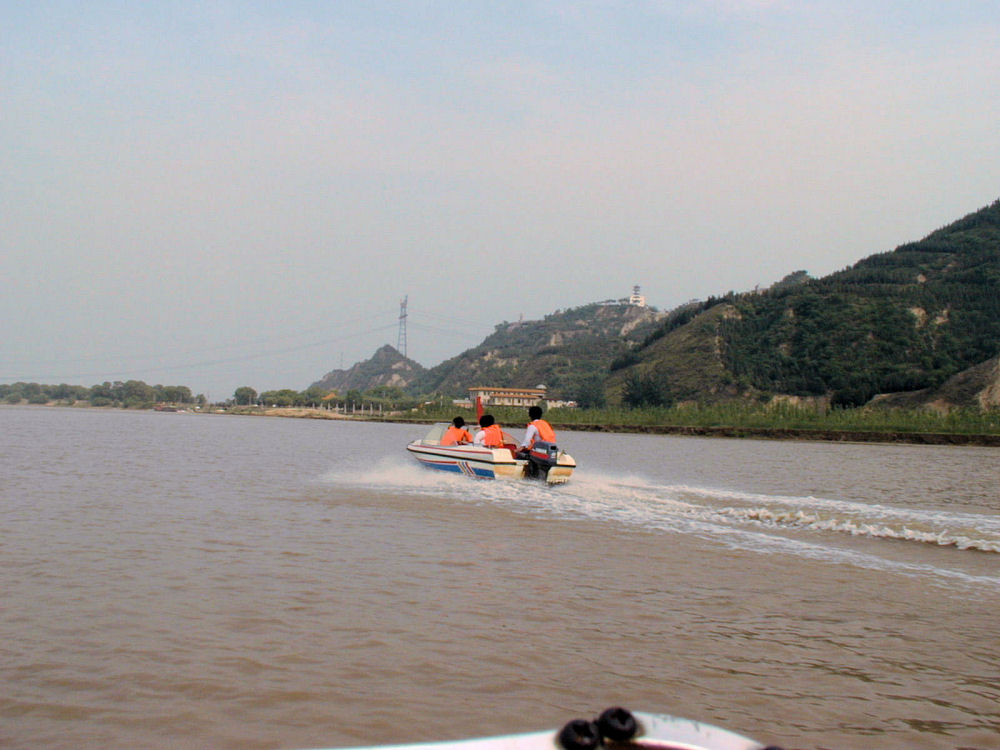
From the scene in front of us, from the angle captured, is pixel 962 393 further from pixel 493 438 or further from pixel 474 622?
pixel 474 622

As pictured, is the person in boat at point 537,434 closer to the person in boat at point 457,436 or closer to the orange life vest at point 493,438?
the orange life vest at point 493,438

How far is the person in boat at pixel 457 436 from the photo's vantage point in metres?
23.5

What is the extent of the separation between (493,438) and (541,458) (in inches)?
74.1

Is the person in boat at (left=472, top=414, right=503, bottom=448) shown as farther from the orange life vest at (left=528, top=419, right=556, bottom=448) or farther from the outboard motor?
the outboard motor

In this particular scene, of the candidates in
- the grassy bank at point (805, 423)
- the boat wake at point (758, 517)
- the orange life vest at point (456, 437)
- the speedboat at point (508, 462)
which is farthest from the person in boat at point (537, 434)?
the grassy bank at point (805, 423)

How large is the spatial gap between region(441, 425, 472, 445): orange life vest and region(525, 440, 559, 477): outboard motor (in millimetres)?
3017

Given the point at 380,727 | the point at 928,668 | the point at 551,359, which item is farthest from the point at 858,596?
the point at 551,359

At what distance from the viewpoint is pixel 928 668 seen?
597 centimetres

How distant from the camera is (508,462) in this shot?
21031mm

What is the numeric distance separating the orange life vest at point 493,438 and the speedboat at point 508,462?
0.75 feet

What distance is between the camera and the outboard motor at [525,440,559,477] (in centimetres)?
2030

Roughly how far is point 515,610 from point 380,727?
3030mm

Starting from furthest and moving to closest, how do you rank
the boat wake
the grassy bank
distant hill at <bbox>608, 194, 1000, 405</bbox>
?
distant hill at <bbox>608, 194, 1000, 405</bbox> < the grassy bank < the boat wake

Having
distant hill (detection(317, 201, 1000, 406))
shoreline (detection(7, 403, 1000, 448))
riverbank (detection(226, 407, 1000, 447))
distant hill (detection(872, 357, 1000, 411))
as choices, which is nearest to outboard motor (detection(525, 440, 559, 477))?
shoreline (detection(7, 403, 1000, 448))
